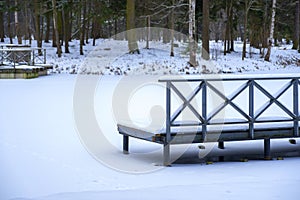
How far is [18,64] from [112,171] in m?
21.8

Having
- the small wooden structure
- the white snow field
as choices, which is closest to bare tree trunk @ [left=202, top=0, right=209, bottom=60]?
the small wooden structure

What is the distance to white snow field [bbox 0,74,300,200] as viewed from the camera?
6.96 meters

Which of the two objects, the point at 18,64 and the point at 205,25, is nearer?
the point at 18,64

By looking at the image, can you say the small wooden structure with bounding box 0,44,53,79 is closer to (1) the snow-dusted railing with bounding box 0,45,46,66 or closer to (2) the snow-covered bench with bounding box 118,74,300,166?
(1) the snow-dusted railing with bounding box 0,45,46,66

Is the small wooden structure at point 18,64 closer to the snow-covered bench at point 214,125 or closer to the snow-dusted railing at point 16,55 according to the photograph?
the snow-dusted railing at point 16,55

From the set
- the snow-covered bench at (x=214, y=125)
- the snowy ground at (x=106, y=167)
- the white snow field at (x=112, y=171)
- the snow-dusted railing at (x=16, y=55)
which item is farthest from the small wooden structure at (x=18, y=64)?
the snow-covered bench at (x=214, y=125)

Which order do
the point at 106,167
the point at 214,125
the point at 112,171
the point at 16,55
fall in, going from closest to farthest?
Answer: the point at 112,171 → the point at 106,167 → the point at 214,125 → the point at 16,55

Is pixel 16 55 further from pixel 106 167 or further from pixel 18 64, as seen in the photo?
pixel 106 167

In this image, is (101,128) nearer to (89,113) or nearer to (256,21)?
(89,113)

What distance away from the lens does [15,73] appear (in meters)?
27.1

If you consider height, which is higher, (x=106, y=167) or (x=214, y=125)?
(x=214, y=125)

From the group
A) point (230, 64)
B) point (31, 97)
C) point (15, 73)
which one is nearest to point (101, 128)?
point (31, 97)

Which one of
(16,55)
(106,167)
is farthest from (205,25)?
(106,167)

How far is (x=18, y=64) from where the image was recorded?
29.1m
